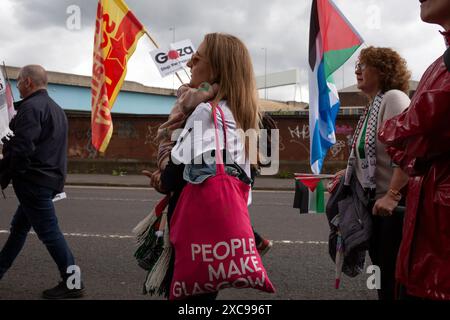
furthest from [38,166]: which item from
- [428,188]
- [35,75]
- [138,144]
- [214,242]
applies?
[138,144]

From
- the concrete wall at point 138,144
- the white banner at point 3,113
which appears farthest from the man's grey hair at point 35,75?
the concrete wall at point 138,144

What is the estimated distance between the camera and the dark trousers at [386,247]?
8.29ft

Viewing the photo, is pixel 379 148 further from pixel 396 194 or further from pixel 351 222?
pixel 396 194

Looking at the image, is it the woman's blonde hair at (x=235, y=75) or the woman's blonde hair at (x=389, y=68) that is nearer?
the woman's blonde hair at (x=235, y=75)

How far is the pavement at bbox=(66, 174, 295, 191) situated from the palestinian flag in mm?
9327

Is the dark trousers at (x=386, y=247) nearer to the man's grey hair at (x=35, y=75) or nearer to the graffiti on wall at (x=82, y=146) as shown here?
the man's grey hair at (x=35, y=75)

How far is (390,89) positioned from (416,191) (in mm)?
1339

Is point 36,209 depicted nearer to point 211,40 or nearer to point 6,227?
point 211,40

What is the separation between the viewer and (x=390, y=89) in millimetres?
2799

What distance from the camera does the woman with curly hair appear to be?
2600mm

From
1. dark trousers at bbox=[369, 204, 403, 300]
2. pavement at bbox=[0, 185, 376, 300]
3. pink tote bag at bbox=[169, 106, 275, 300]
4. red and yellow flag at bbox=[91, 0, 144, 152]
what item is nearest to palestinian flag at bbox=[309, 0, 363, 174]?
pavement at bbox=[0, 185, 376, 300]

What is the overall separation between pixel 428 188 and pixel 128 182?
13.9 m

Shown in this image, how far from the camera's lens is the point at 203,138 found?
6.79ft

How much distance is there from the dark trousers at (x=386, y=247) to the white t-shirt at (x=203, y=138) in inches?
35.1
